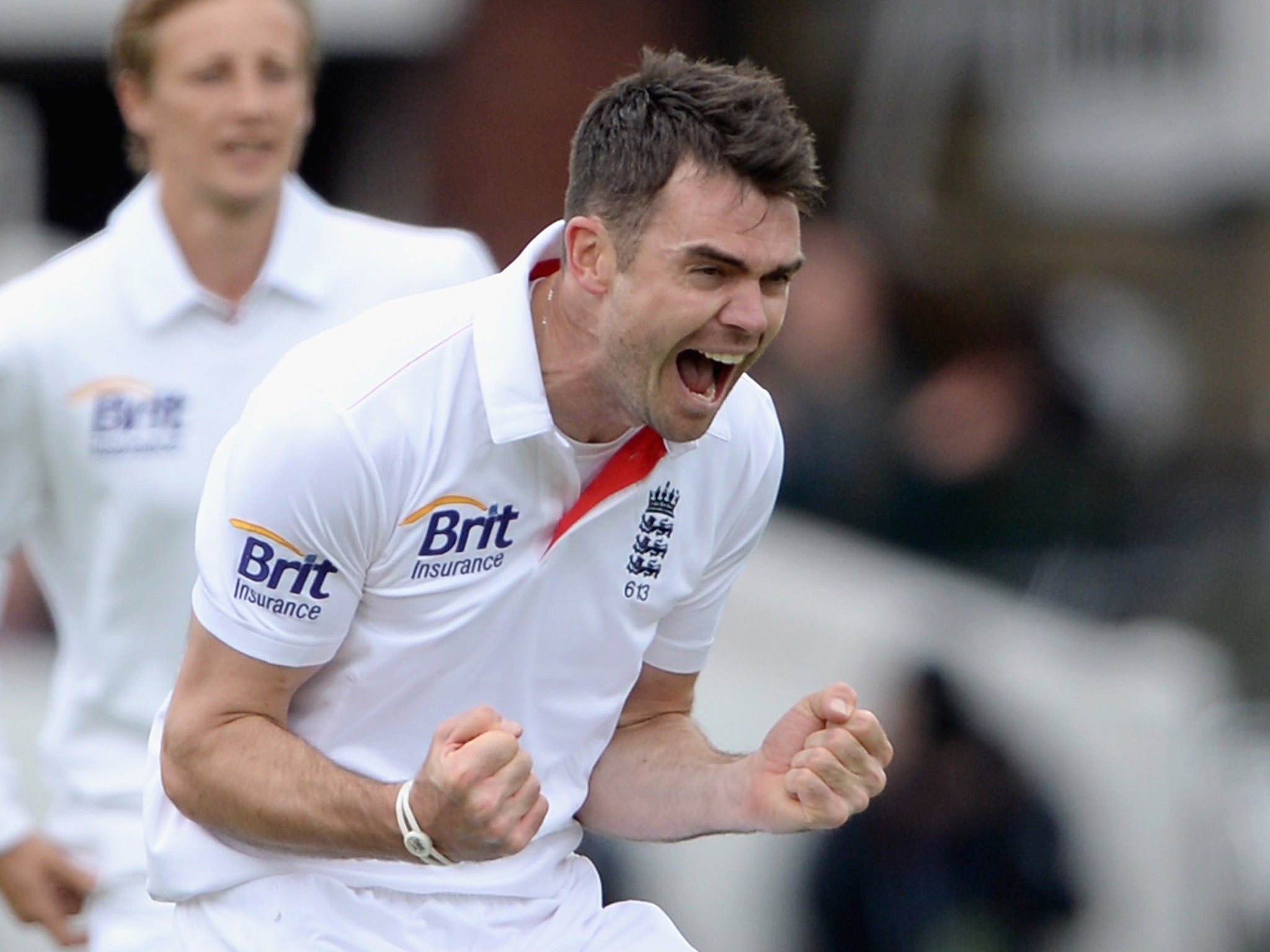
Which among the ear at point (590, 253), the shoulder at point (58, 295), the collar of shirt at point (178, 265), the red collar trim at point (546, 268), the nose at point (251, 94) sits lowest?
the shoulder at point (58, 295)

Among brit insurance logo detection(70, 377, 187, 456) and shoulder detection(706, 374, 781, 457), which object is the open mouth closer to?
shoulder detection(706, 374, 781, 457)

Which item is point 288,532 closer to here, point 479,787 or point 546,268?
point 479,787

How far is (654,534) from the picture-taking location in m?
4.07

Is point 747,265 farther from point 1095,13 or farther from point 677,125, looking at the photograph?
point 1095,13

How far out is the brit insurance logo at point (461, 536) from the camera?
12.5 feet

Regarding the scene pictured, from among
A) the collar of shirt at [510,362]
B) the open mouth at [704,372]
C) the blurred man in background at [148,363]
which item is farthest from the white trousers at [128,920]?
the open mouth at [704,372]

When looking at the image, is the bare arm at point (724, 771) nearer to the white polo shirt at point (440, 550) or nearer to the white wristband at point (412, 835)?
the white polo shirt at point (440, 550)

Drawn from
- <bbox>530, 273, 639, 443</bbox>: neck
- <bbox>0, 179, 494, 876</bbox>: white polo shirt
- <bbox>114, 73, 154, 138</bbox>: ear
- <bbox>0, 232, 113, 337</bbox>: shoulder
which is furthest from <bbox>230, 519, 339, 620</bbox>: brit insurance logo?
<bbox>114, 73, 154, 138</bbox>: ear

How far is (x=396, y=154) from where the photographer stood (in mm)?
13508

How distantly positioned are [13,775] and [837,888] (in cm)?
325

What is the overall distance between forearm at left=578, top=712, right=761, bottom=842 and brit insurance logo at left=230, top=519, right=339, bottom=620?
77 centimetres

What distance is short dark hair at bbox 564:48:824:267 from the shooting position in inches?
146

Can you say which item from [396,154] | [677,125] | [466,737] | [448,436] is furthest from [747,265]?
[396,154]

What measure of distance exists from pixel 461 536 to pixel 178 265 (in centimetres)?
157
